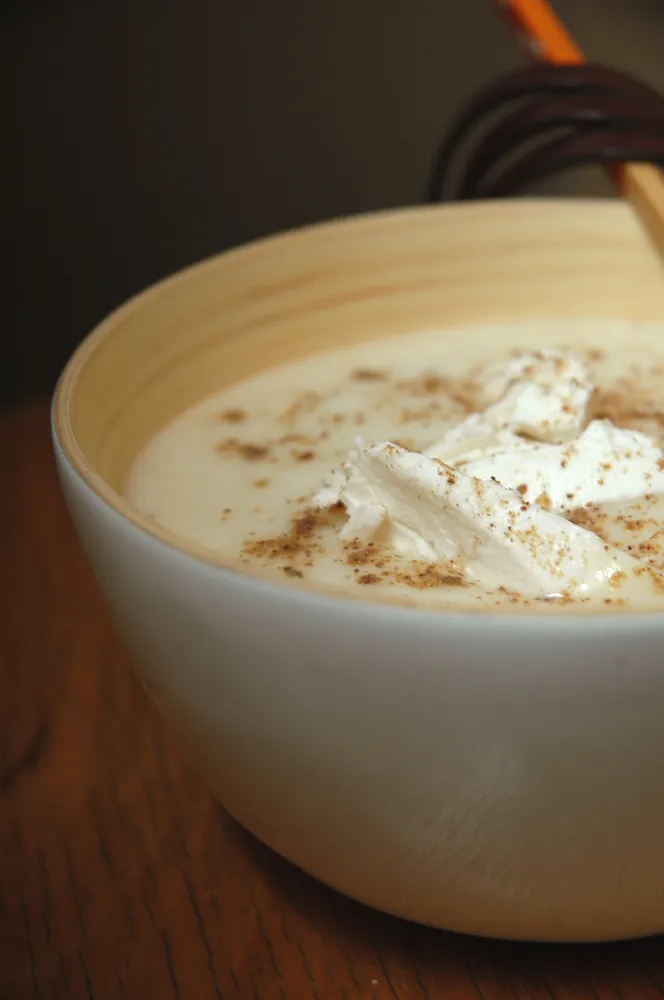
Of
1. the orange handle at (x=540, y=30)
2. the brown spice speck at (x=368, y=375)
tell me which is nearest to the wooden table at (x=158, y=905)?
the brown spice speck at (x=368, y=375)

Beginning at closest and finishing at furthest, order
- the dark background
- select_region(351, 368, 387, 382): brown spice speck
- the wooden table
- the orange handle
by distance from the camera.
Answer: the wooden table, select_region(351, 368, 387, 382): brown spice speck, the orange handle, the dark background

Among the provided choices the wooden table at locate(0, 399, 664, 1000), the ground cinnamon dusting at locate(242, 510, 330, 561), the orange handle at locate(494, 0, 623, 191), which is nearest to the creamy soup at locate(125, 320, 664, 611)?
the ground cinnamon dusting at locate(242, 510, 330, 561)

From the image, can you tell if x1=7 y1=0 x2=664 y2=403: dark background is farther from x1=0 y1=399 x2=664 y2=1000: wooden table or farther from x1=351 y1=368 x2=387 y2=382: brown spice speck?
x1=0 y1=399 x2=664 y2=1000: wooden table

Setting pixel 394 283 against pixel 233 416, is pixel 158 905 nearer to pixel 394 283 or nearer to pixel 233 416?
pixel 233 416

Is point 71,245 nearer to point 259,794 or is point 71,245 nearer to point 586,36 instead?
point 586,36

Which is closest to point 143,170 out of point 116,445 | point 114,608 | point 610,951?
point 116,445

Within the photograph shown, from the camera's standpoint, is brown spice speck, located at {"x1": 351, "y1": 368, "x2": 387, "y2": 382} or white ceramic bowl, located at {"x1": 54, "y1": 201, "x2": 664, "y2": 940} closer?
white ceramic bowl, located at {"x1": 54, "y1": 201, "x2": 664, "y2": 940}

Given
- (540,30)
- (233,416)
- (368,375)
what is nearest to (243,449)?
(233,416)
